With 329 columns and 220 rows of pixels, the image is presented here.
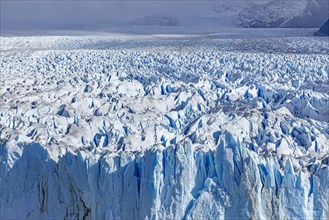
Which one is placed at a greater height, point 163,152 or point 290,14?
point 163,152

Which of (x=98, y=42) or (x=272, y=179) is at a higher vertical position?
(x=272, y=179)

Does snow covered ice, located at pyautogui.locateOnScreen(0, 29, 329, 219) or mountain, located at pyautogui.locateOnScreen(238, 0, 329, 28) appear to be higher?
snow covered ice, located at pyautogui.locateOnScreen(0, 29, 329, 219)

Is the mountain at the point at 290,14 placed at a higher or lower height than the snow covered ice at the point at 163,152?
lower

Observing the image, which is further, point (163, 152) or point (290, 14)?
point (290, 14)

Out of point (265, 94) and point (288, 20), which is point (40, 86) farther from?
point (288, 20)

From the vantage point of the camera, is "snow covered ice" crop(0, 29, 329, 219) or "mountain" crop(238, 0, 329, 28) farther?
"mountain" crop(238, 0, 329, 28)

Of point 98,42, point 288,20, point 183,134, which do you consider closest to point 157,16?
point 288,20

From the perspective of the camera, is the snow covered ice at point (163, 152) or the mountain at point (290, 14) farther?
the mountain at point (290, 14)

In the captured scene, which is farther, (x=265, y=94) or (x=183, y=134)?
(x=265, y=94)
